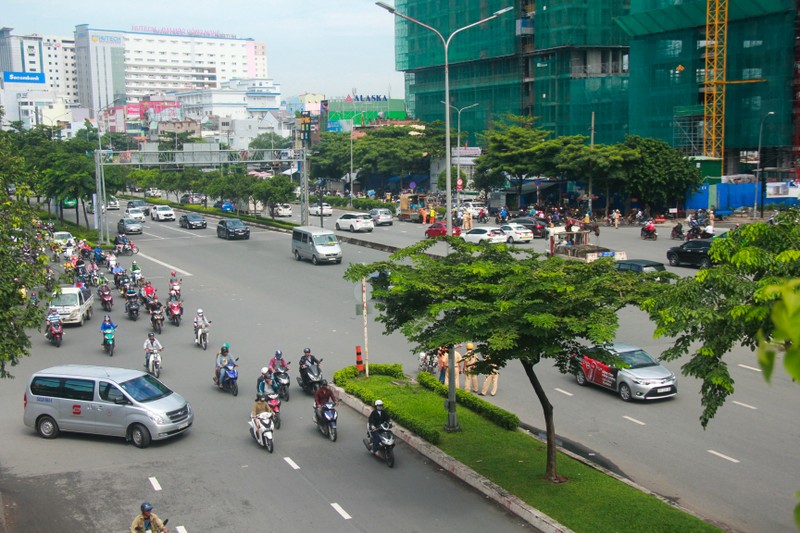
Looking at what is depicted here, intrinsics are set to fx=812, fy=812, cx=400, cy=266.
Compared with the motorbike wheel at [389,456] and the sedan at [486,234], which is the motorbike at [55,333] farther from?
the sedan at [486,234]

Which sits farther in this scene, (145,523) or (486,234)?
(486,234)

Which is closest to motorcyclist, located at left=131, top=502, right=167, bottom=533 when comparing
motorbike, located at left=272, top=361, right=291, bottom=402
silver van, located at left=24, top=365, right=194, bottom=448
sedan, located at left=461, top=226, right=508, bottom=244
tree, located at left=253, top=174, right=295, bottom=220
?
silver van, located at left=24, top=365, right=194, bottom=448

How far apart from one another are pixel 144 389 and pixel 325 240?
24008 millimetres

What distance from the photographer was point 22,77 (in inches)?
6836

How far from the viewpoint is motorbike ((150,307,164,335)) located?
2609cm

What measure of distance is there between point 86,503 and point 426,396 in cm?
781

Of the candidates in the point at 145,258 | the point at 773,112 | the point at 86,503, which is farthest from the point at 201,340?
the point at 773,112

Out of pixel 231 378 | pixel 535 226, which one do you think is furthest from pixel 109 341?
pixel 535 226

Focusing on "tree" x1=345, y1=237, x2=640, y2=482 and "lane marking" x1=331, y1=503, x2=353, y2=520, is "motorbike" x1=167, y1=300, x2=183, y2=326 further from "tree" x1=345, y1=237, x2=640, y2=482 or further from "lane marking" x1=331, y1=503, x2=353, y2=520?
"lane marking" x1=331, y1=503, x2=353, y2=520

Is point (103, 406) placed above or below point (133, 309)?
above

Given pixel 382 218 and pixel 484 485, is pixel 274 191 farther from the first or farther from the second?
pixel 484 485

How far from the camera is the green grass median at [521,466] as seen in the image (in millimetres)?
11508

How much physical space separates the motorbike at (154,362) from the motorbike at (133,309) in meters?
7.87

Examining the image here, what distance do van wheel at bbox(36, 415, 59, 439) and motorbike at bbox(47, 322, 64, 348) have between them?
9.14 metres
